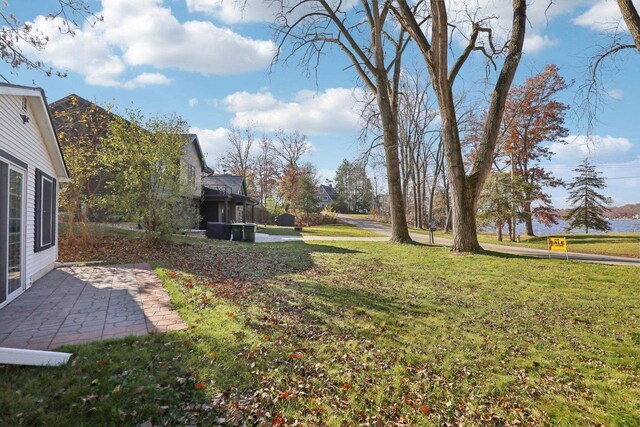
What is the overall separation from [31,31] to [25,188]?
107 inches

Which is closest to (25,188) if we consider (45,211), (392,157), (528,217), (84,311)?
(45,211)

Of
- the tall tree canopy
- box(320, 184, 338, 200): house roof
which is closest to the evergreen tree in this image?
the tall tree canopy

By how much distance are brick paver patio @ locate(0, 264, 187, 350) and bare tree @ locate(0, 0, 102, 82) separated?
3.82 m

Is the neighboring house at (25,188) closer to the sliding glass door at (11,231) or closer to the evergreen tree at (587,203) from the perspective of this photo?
the sliding glass door at (11,231)

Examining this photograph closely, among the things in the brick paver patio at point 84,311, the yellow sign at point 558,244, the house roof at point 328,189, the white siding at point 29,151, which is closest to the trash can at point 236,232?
the white siding at point 29,151

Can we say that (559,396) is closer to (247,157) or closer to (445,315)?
(445,315)

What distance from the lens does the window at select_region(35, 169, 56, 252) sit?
6879 millimetres

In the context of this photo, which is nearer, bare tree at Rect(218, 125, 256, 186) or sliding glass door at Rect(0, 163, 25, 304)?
sliding glass door at Rect(0, 163, 25, 304)

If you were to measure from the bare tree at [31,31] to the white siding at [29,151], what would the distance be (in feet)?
2.20

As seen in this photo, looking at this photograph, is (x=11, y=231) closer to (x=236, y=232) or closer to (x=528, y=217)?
(x=236, y=232)

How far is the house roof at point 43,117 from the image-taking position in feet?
17.4

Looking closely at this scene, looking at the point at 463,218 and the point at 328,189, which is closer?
the point at 463,218

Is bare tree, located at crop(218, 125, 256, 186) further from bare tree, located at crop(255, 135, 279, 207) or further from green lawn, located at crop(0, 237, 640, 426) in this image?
green lawn, located at crop(0, 237, 640, 426)

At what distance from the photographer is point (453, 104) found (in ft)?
31.8
